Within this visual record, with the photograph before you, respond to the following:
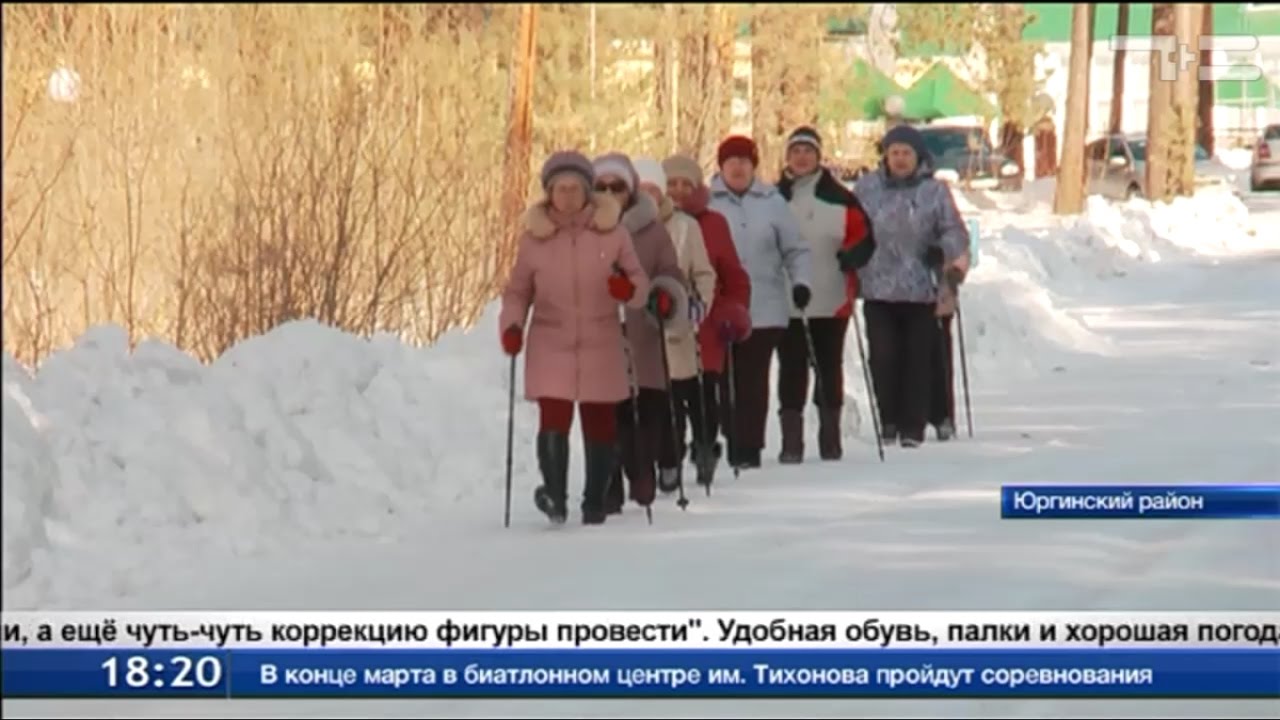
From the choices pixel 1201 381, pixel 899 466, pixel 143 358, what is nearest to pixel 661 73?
pixel 1201 381

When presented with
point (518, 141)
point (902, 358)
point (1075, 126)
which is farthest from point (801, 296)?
point (1075, 126)

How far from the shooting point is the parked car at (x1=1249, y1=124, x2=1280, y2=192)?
1147 centimetres

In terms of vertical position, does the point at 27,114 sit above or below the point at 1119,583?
above

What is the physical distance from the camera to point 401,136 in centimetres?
1641

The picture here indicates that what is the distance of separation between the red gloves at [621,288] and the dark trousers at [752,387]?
8.97 feet

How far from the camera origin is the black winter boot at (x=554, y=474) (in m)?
12.3

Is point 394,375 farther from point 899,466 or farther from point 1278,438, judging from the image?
point 1278,438

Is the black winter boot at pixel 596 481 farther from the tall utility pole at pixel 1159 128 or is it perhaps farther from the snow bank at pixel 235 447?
the tall utility pole at pixel 1159 128

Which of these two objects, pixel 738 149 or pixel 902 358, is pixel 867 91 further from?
pixel 738 149

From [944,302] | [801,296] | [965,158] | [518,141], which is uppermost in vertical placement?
[518,141]

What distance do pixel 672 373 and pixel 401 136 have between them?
2897 mm

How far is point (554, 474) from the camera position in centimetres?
1231

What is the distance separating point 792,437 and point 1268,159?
8.57ft

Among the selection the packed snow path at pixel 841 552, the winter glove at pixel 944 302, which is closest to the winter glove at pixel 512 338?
the packed snow path at pixel 841 552
